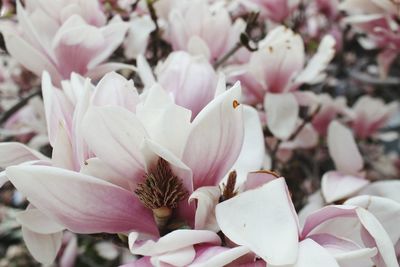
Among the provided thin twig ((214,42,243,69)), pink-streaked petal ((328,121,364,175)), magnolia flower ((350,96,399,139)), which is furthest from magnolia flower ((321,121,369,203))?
magnolia flower ((350,96,399,139))

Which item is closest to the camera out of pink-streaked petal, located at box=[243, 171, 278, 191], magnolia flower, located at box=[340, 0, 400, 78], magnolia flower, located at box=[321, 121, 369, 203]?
pink-streaked petal, located at box=[243, 171, 278, 191]

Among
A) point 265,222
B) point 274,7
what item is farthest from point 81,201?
point 274,7

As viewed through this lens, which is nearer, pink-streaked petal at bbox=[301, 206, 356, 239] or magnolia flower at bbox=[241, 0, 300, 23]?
pink-streaked petal at bbox=[301, 206, 356, 239]

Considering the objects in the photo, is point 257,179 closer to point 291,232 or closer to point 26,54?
point 291,232

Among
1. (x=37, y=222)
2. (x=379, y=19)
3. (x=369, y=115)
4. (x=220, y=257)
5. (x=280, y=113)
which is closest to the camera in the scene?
(x=220, y=257)

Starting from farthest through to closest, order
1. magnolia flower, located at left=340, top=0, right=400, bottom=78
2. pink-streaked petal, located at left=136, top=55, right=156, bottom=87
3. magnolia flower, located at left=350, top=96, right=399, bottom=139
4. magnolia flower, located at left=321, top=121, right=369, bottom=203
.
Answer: magnolia flower, located at left=350, top=96, right=399, bottom=139
magnolia flower, located at left=340, top=0, right=400, bottom=78
magnolia flower, located at left=321, top=121, right=369, bottom=203
pink-streaked petal, located at left=136, top=55, right=156, bottom=87

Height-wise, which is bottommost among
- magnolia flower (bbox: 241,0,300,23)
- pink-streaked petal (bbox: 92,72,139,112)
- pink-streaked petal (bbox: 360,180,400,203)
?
pink-streaked petal (bbox: 360,180,400,203)

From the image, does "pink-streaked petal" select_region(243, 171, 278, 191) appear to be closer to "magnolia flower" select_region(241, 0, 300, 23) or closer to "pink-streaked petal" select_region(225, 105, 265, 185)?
"pink-streaked petal" select_region(225, 105, 265, 185)
